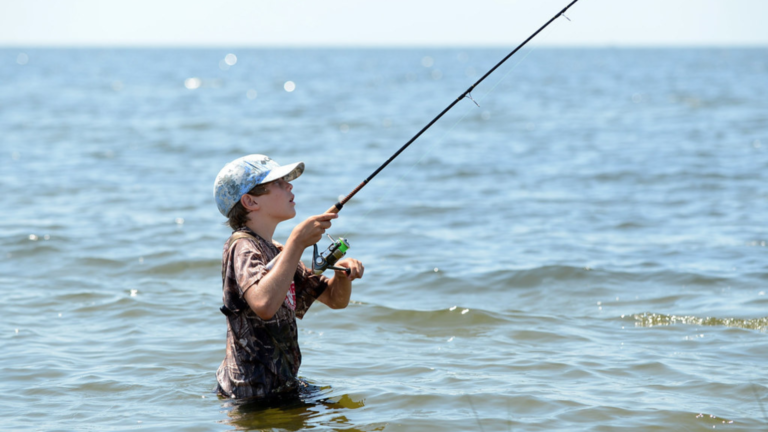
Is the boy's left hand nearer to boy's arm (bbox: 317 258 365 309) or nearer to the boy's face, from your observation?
boy's arm (bbox: 317 258 365 309)

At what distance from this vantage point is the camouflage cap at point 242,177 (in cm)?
362

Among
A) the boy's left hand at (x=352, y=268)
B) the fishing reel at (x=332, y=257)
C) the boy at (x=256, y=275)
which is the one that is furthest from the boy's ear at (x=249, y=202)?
the boy's left hand at (x=352, y=268)

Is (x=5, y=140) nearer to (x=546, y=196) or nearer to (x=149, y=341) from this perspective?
(x=546, y=196)

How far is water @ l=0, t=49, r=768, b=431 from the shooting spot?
4.43m

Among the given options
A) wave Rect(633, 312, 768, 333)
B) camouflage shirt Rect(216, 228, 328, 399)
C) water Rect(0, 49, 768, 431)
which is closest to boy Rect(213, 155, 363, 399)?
camouflage shirt Rect(216, 228, 328, 399)

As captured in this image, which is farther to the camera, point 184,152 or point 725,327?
point 184,152

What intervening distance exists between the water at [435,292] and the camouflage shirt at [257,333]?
17 centimetres

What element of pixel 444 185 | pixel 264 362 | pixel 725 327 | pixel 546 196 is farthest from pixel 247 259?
pixel 444 185

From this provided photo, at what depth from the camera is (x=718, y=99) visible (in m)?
29.4

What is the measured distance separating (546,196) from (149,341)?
6.93 m

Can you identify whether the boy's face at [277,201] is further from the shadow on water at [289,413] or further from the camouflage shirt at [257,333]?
the shadow on water at [289,413]

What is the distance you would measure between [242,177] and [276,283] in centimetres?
55

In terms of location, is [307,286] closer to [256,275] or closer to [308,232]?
[256,275]

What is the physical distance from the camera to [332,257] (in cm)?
367
